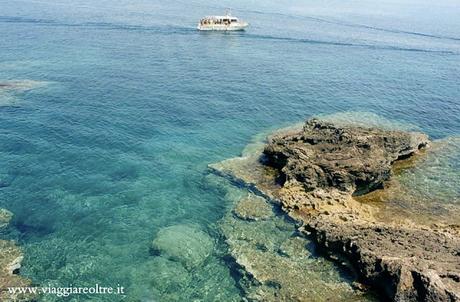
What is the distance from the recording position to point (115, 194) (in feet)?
148

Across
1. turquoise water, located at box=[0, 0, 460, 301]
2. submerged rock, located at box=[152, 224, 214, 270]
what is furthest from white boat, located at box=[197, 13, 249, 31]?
submerged rock, located at box=[152, 224, 214, 270]

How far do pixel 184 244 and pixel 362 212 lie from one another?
59.2 feet

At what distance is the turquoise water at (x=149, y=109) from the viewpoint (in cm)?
3738

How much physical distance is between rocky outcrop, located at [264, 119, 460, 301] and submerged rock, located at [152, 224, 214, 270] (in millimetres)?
9294

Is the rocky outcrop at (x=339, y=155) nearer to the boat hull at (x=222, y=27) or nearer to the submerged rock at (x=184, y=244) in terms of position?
the submerged rock at (x=184, y=244)

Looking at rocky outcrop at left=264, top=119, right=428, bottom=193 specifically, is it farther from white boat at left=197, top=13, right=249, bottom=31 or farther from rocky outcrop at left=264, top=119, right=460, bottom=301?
white boat at left=197, top=13, right=249, bottom=31

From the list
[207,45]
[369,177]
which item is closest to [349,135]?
[369,177]

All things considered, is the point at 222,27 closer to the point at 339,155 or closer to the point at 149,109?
the point at 149,109

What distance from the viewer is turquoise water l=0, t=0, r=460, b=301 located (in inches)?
1471

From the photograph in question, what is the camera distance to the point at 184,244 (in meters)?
38.1

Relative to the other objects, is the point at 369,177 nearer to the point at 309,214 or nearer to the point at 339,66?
the point at 309,214

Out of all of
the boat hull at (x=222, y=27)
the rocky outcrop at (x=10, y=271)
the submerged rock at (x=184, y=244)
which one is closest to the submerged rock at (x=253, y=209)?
the submerged rock at (x=184, y=244)

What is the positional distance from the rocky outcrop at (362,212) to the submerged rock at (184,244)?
9.29 metres

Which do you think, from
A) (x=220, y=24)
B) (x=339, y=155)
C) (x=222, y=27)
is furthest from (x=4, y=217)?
(x=220, y=24)
